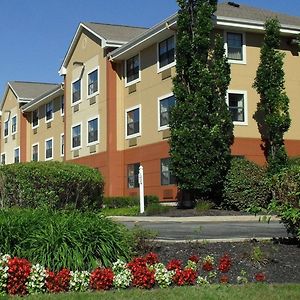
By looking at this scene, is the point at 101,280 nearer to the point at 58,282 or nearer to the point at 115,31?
the point at 58,282

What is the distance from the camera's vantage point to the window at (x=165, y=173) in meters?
29.9

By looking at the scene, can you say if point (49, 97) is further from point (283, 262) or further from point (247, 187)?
point (283, 262)

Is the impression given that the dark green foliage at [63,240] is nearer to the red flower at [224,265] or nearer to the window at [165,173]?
the red flower at [224,265]

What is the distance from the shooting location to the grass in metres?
7.03

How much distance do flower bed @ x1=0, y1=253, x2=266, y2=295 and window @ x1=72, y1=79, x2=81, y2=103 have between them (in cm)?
3267

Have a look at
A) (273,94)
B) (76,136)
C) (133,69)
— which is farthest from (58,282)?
(76,136)

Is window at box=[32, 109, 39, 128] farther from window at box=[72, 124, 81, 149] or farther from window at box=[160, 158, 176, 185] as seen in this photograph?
window at box=[160, 158, 176, 185]

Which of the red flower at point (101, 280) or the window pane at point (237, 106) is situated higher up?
the window pane at point (237, 106)

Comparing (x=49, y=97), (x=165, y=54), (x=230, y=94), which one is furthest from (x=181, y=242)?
(x=49, y=97)

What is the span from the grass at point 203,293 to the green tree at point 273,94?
19.6m

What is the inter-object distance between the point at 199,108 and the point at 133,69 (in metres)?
9.38

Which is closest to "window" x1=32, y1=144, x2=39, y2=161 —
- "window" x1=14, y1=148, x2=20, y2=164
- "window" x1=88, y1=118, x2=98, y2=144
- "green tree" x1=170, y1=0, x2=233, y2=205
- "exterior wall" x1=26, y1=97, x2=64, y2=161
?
"exterior wall" x1=26, y1=97, x2=64, y2=161

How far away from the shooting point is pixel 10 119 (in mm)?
56438

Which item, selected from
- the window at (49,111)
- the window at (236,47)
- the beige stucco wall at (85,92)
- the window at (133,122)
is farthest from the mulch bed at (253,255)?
the window at (49,111)
